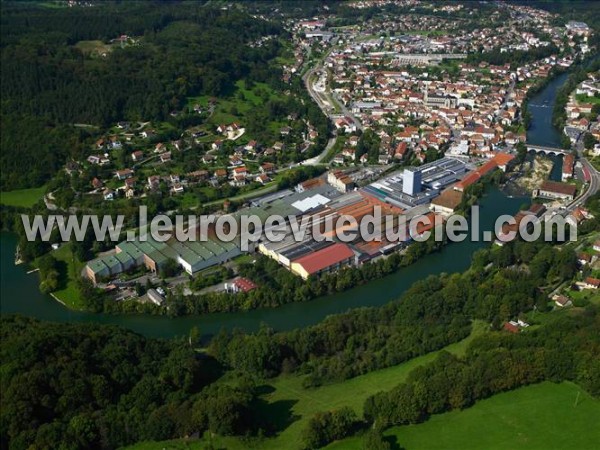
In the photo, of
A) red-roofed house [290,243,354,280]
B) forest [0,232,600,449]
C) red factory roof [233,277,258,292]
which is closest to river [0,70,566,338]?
red factory roof [233,277,258,292]

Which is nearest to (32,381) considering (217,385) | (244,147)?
(217,385)

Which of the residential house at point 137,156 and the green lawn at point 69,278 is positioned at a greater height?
the residential house at point 137,156

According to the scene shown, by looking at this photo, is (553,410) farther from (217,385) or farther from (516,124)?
(516,124)

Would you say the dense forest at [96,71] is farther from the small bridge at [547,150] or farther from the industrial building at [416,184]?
the small bridge at [547,150]

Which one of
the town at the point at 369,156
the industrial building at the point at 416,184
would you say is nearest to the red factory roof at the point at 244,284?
the town at the point at 369,156

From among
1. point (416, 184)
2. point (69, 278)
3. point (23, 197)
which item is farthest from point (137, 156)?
point (416, 184)

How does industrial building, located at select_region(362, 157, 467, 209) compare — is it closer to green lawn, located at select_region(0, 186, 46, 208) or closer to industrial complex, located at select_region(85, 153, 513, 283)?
industrial complex, located at select_region(85, 153, 513, 283)
